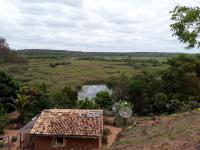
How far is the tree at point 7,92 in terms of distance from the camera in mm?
44450

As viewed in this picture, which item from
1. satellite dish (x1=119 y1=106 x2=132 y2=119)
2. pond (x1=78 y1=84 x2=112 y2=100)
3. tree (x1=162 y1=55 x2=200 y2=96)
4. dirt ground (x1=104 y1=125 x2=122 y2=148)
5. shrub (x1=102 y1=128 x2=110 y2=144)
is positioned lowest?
pond (x1=78 y1=84 x2=112 y2=100)

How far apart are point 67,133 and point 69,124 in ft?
3.53

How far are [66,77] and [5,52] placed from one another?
1209 centimetres

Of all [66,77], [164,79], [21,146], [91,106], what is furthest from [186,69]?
[66,77]

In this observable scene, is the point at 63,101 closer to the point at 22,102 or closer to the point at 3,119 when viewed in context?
the point at 22,102

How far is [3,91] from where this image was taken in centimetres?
4453

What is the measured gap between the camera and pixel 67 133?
96.4ft

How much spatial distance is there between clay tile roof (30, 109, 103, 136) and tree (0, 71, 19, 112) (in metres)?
13.4

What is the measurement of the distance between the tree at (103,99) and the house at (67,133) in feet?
58.1

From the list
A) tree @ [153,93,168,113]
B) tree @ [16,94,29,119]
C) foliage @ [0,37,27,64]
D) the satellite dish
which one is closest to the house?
the satellite dish

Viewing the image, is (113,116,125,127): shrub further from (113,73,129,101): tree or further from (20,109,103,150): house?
(20,109,103,150): house

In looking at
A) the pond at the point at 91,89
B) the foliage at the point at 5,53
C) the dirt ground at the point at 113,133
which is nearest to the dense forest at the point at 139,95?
the dirt ground at the point at 113,133

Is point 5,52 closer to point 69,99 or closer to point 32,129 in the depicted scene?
point 69,99

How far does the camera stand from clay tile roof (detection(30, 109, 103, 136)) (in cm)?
2944
